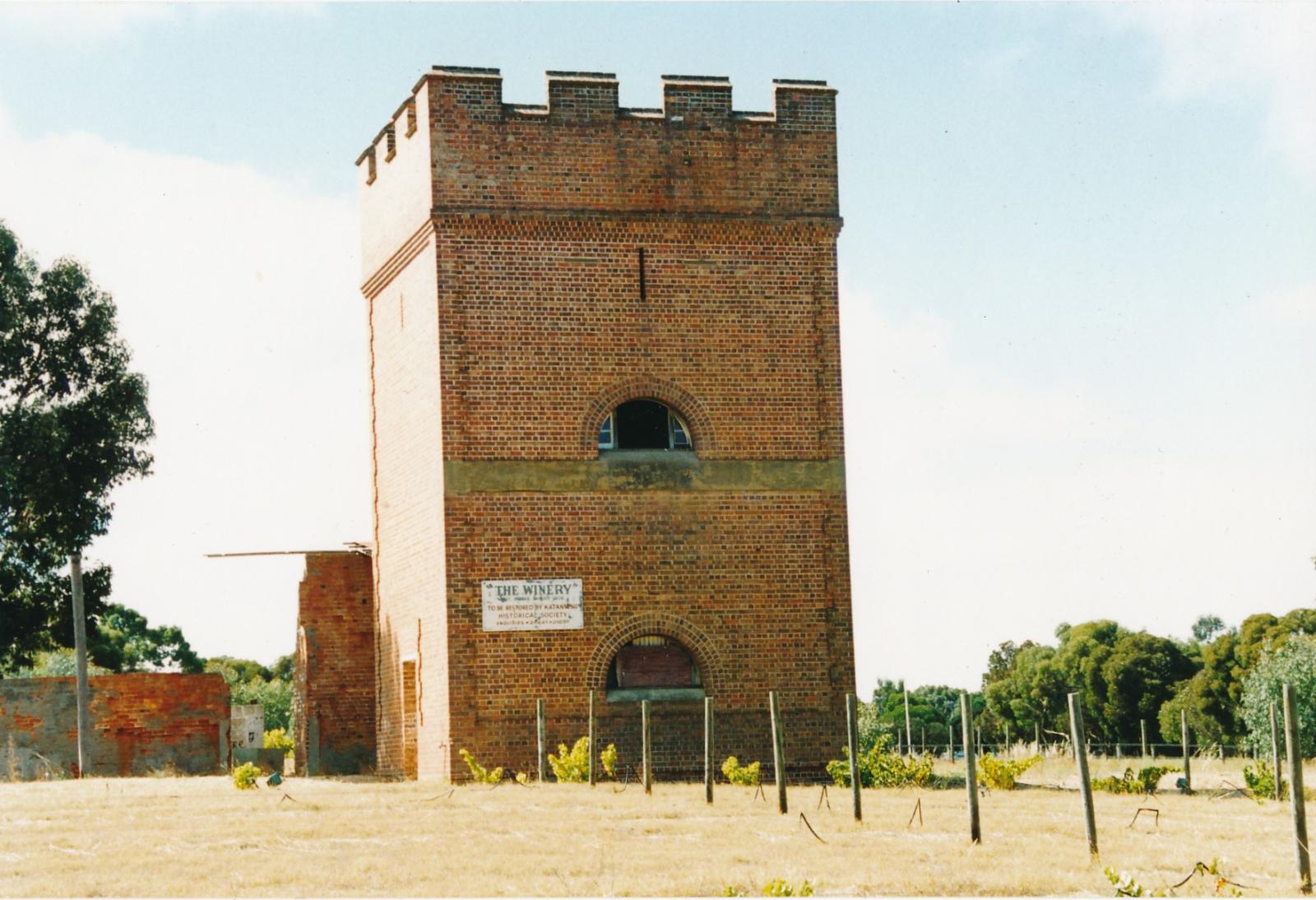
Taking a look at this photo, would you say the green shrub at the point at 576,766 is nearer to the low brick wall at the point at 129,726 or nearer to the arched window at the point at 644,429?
the arched window at the point at 644,429

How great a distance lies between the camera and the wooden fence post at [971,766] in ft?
50.4

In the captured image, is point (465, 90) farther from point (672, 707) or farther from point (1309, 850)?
point (1309, 850)

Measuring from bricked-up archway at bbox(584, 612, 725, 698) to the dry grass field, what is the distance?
3136 mm

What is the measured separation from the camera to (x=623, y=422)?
24938 millimetres

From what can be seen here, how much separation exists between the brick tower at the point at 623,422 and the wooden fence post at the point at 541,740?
0.13 m

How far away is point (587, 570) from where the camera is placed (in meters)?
24.3

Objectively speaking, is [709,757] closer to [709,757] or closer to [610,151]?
[709,757]

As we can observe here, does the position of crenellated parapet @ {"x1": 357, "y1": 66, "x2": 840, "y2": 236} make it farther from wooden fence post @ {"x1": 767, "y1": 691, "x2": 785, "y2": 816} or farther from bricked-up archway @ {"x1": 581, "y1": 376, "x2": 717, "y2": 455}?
wooden fence post @ {"x1": 767, "y1": 691, "x2": 785, "y2": 816}

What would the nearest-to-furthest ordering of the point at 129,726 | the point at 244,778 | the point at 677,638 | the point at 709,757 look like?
the point at 709,757
the point at 244,778
the point at 677,638
the point at 129,726

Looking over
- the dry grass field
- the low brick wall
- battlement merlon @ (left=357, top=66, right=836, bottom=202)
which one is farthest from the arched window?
the low brick wall

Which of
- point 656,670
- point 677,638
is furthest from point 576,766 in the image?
point 677,638

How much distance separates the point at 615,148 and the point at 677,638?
6842mm

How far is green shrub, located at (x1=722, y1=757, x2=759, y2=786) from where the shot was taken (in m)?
22.0

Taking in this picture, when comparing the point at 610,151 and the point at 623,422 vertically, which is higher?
the point at 610,151
